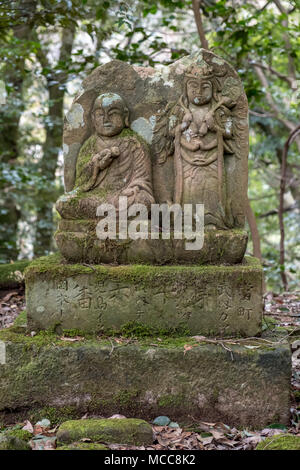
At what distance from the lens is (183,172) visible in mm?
→ 4348

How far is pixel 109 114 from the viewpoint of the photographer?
4.38 m

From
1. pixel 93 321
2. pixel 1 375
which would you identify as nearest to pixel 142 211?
pixel 93 321

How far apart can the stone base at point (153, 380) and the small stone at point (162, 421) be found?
51 millimetres

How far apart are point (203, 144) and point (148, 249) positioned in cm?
105

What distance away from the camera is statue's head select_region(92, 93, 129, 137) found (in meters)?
4.36

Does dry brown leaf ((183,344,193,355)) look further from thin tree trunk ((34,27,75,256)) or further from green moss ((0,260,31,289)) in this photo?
thin tree trunk ((34,27,75,256))

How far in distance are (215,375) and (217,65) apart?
2.60 meters

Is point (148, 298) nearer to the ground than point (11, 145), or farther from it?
nearer to the ground

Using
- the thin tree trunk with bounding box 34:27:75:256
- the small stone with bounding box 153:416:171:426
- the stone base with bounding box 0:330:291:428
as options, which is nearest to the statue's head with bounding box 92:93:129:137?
the stone base with bounding box 0:330:291:428

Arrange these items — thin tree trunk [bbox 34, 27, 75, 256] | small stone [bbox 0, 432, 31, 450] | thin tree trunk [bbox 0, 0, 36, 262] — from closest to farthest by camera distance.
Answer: small stone [bbox 0, 432, 31, 450] < thin tree trunk [bbox 0, 0, 36, 262] < thin tree trunk [bbox 34, 27, 75, 256]

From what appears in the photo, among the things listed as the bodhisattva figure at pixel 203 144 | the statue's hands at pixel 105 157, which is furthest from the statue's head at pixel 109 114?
the bodhisattva figure at pixel 203 144

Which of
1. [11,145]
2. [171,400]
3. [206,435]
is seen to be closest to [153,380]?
[171,400]

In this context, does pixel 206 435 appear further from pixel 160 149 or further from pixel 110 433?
pixel 160 149

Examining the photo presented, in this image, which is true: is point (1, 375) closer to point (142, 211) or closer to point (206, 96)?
point (142, 211)
